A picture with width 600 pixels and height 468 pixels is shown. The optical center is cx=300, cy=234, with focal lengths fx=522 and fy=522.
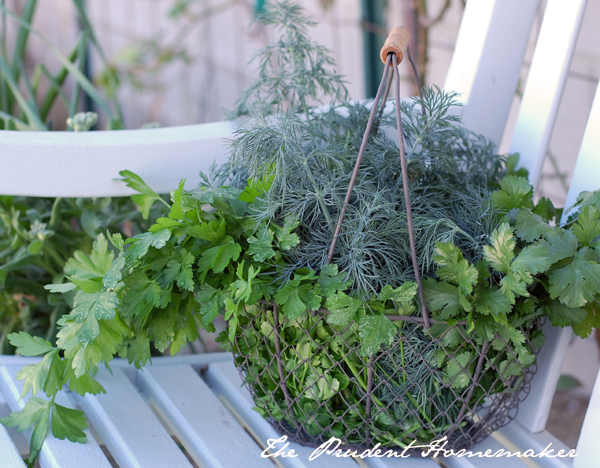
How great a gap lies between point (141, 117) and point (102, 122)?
0.20m

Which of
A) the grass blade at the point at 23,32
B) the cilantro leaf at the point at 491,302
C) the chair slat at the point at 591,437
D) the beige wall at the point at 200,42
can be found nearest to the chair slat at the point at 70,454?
the cilantro leaf at the point at 491,302

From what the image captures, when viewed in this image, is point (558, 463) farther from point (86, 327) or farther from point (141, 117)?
point (141, 117)

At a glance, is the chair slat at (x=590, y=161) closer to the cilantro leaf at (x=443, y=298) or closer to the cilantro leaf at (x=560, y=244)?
the cilantro leaf at (x=560, y=244)

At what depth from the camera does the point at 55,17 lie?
2654 millimetres

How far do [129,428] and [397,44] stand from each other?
1.70 feet

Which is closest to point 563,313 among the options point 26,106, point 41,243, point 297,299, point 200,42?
point 297,299

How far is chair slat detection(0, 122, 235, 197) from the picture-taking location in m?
0.62

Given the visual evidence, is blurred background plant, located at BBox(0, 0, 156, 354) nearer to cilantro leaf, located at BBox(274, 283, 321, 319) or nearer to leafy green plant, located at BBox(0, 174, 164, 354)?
leafy green plant, located at BBox(0, 174, 164, 354)

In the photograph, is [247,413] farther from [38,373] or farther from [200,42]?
[200,42]

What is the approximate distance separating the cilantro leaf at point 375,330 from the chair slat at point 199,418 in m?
0.21

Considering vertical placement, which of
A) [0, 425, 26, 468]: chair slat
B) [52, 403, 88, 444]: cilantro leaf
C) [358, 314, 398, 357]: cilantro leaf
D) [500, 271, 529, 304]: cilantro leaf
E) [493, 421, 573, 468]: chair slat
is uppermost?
[500, 271, 529, 304]: cilantro leaf

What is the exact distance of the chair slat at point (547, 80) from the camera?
26.7 inches

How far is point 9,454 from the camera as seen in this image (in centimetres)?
56

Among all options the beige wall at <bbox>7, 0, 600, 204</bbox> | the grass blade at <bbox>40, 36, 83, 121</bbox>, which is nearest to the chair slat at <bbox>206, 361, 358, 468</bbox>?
the grass blade at <bbox>40, 36, 83, 121</bbox>
